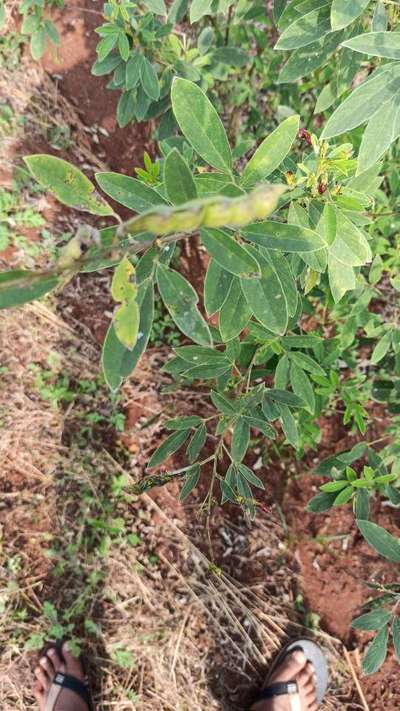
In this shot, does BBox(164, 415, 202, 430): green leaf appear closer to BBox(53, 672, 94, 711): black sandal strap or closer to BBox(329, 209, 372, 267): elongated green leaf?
BBox(329, 209, 372, 267): elongated green leaf

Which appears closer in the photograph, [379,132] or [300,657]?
[379,132]

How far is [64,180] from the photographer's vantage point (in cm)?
71

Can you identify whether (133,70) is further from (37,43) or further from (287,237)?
(287,237)

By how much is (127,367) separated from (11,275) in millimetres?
193

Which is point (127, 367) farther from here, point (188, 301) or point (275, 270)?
point (275, 270)

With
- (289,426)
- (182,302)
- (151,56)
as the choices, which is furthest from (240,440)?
(151,56)

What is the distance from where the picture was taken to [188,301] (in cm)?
75

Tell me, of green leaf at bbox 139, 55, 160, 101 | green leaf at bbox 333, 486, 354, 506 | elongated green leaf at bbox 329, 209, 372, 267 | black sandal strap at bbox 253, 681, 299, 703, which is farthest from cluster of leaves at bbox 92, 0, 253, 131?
black sandal strap at bbox 253, 681, 299, 703

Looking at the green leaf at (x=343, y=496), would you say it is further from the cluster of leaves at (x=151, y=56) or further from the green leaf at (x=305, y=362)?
the cluster of leaves at (x=151, y=56)

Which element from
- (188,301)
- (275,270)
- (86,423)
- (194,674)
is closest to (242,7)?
(275,270)

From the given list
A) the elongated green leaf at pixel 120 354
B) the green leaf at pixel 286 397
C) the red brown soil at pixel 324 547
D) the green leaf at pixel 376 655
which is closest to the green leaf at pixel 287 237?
the elongated green leaf at pixel 120 354

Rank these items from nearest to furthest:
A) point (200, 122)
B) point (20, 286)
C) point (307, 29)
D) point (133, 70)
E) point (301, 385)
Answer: point (20, 286)
point (200, 122)
point (307, 29)
point (301, 385)
point (133, 70)

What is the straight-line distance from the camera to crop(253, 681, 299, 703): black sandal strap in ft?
7.67

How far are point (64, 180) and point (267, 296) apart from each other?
0.35 metres
